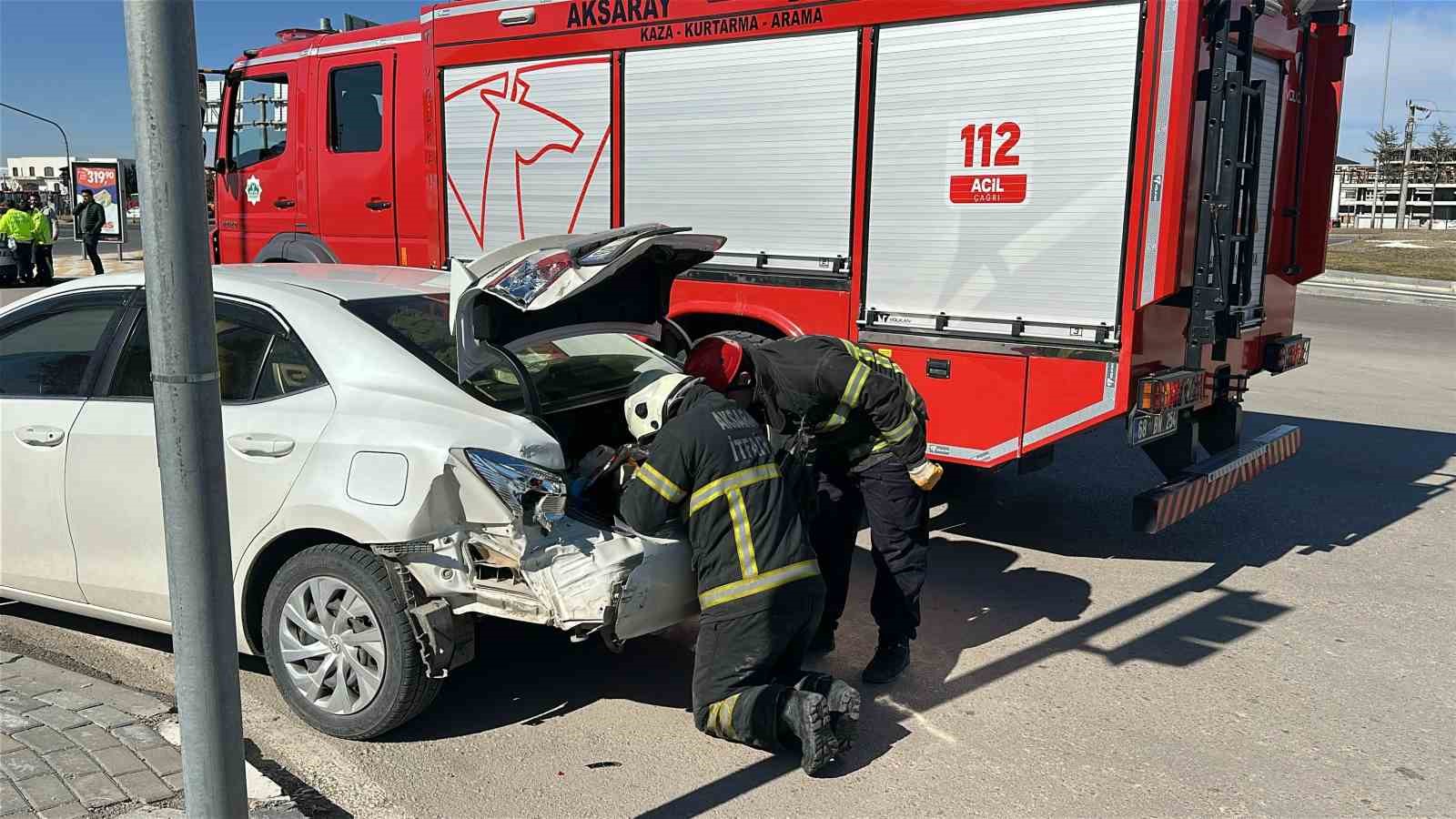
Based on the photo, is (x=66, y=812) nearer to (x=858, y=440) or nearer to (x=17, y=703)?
(x=17, y=703)

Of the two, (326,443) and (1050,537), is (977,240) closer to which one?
(1050,537)

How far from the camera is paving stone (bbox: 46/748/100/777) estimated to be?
350cm

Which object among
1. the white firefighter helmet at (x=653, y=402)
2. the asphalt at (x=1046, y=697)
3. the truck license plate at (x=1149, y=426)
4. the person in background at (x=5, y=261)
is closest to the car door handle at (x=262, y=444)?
the asphalt at (x=1046, y=697)

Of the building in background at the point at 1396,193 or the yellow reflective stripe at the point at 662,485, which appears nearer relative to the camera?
the yellow reflective stripe at the point at 662,485

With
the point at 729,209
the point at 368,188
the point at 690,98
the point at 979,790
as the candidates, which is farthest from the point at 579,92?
the point at 979,790

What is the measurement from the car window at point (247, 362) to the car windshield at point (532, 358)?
0.27m

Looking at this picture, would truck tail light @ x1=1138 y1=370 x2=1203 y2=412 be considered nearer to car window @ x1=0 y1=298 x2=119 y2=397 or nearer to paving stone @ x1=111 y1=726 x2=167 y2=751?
paving stone @ x1=111 y1=726 x2=167 y2=751

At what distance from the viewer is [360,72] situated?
334 inches

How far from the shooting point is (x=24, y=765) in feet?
11.5

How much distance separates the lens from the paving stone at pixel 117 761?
353 cm

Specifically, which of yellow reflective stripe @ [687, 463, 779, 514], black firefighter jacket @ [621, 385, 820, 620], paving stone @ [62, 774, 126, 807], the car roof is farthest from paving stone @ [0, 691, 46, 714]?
yellow reflective stripe @ [687, 463, 779, 514]

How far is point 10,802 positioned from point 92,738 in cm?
42

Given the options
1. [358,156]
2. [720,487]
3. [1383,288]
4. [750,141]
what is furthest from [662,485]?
[1383,288]

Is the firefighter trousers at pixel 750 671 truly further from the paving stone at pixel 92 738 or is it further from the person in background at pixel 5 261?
the person in background at pixel 5 261
